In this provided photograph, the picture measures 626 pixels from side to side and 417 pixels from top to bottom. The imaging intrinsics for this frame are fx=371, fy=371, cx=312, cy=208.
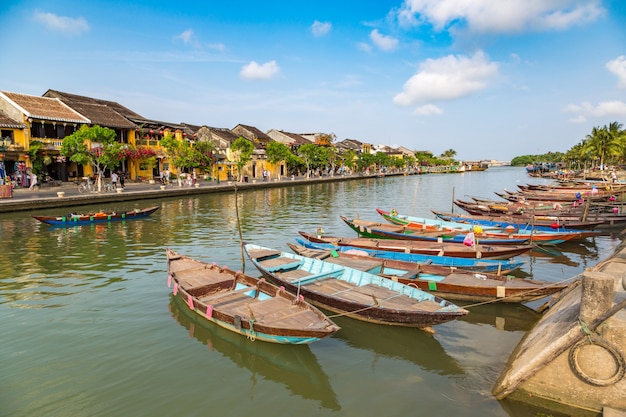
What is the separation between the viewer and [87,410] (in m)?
6.40

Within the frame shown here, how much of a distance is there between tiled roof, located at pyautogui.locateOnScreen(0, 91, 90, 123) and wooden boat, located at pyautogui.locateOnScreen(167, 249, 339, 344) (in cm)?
3241

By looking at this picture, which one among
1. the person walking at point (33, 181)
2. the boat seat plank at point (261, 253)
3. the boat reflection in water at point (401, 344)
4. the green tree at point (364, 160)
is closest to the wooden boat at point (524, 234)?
the boat reflection in water at point (401, 344)

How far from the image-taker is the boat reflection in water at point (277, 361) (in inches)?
275

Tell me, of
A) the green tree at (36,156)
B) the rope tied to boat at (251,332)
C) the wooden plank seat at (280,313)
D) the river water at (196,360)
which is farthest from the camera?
the green tree at (36,156)

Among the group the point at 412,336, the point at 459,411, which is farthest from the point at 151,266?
the point at 459,411

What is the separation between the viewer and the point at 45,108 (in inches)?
1403

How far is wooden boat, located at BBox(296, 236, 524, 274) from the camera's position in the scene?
1155 centimetres

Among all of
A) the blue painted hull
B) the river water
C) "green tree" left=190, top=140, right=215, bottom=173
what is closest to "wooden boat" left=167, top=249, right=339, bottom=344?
the river water

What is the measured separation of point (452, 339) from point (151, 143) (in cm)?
4397

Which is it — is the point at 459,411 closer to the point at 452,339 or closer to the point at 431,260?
the point at 452,339

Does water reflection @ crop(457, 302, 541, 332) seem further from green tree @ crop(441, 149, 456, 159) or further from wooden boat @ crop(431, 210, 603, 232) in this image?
green tree @ crop(441, 149, 456, 159)

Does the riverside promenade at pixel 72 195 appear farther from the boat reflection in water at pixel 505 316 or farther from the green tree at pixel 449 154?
the green tree at pixel 449 154

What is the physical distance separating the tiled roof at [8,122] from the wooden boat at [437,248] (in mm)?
30686

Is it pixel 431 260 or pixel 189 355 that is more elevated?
pixel 431 260
